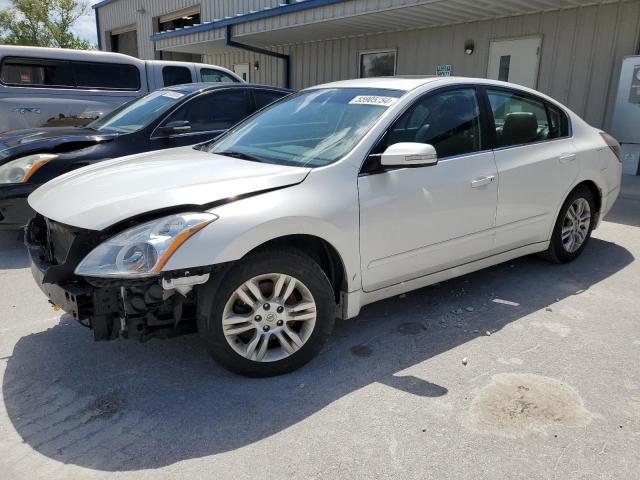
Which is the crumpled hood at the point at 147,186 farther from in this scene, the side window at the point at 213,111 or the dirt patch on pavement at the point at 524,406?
the side window at the point at 213,111

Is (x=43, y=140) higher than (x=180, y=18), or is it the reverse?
(x=180, y=18)

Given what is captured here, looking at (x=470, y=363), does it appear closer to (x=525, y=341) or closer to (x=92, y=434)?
(x=525, y=341)

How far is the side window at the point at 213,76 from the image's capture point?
9.09 metres

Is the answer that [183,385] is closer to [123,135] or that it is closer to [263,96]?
[123,135]

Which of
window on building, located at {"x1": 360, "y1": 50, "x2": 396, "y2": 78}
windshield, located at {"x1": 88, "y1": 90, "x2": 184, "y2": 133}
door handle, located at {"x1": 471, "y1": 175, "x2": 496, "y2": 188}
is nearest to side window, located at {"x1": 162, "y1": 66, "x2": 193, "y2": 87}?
windshield, located at {"x1": 88, "y1": 90, "x2": 184, "y2": 133}

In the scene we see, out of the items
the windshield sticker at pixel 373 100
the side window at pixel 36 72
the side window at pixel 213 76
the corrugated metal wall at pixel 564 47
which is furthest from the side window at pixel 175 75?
the windshield sticker at pixel 373 100

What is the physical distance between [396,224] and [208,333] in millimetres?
1266

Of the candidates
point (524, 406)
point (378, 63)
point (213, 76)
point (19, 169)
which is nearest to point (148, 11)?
point (378, 63)

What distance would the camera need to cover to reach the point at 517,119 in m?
4.00

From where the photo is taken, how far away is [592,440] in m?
2.39

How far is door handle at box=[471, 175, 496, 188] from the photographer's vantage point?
353cm

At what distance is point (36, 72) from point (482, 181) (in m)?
7.33

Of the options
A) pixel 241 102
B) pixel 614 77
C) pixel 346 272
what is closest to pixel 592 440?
pixel 346 272

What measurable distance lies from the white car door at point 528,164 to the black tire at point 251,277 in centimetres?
162
